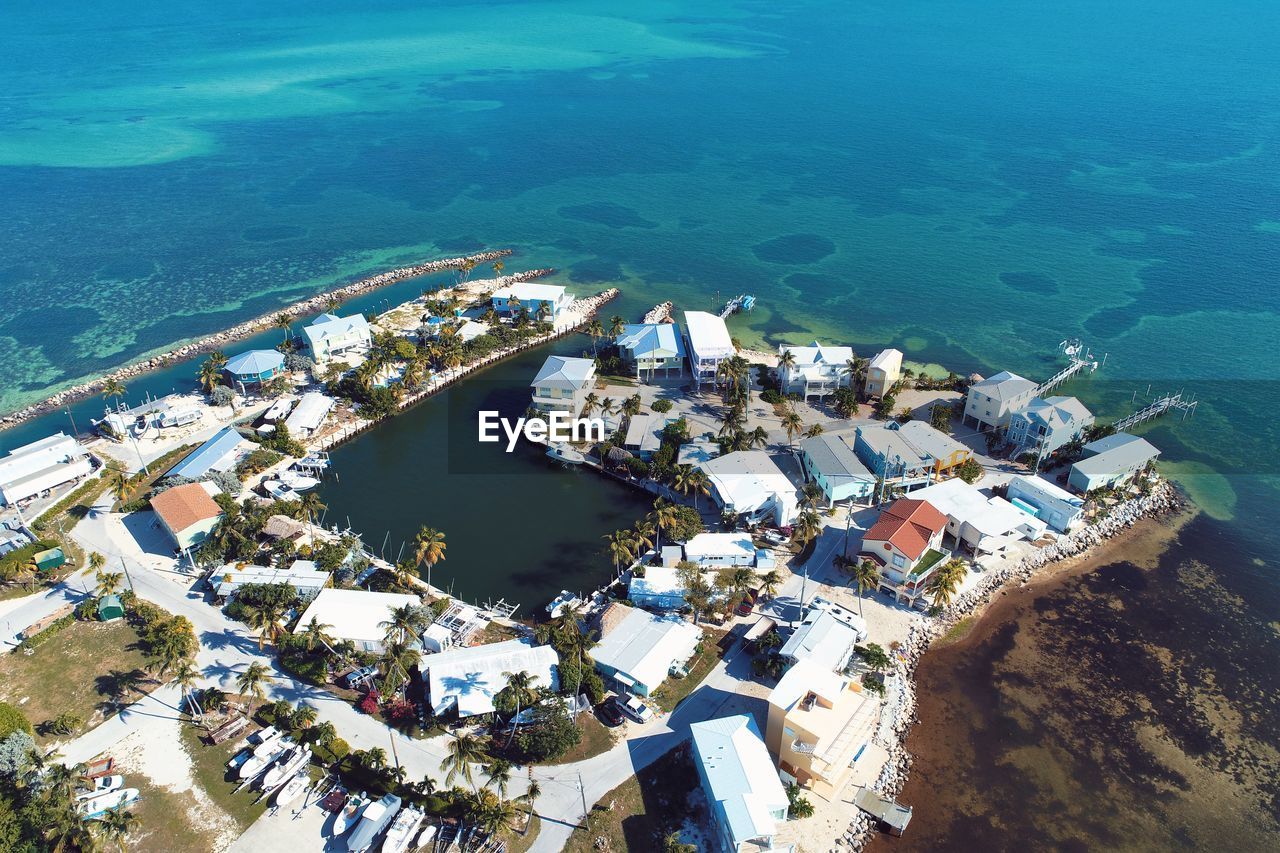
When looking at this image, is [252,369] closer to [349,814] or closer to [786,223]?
[349,814]

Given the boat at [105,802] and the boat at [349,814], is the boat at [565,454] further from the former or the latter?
the boat at [105,802]

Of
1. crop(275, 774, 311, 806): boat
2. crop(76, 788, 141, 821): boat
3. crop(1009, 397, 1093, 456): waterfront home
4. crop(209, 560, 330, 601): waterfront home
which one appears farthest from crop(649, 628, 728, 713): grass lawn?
crop(1009, 397, 1093, 456): waterfront home

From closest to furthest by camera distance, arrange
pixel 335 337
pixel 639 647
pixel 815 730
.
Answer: pixel 815 730
pixel 639 647
pixel 335 337

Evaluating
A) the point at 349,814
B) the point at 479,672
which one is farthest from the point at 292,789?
the point at 479,672

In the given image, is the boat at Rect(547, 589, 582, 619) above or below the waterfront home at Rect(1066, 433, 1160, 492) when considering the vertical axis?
below

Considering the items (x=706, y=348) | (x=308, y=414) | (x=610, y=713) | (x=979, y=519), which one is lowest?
(x=308, y=414)

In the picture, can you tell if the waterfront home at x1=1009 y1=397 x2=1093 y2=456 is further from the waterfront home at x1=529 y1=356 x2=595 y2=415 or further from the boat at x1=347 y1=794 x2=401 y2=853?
the boat at x1=347 y1=794 x2=401 y2=853

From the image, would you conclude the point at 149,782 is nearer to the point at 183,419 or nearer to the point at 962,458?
the point at 183,419
